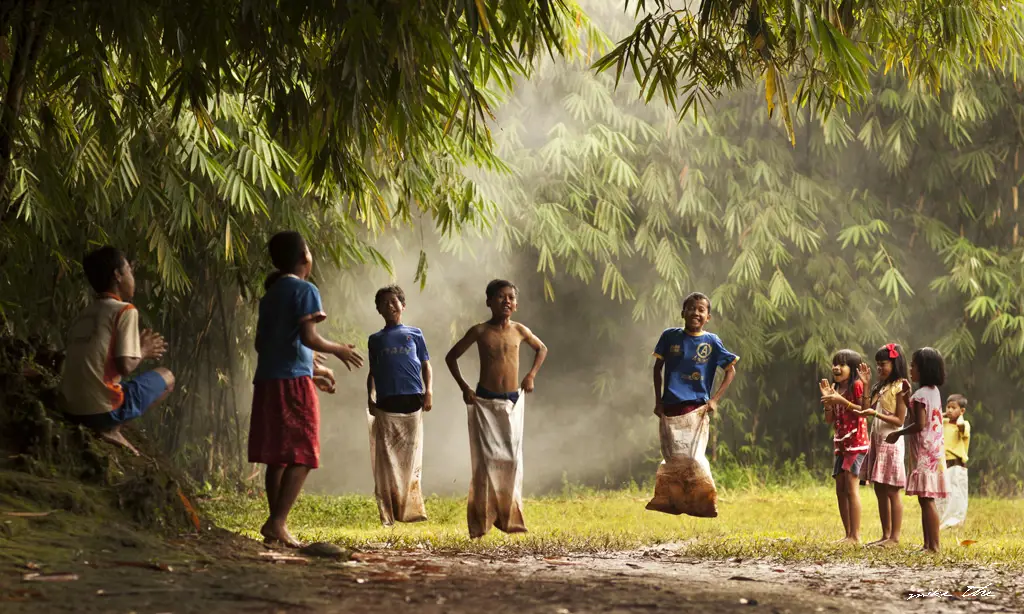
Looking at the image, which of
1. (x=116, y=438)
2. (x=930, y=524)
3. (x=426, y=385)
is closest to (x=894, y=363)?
(x=930, y=524)

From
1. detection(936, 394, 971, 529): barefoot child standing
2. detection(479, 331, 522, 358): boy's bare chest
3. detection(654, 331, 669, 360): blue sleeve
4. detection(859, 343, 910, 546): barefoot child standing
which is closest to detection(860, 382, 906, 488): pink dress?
detection(859, 343, 910, 546): barefoot child standing

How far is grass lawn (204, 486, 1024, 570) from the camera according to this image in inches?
252

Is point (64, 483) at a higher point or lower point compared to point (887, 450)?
lower

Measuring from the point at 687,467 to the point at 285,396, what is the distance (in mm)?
2874

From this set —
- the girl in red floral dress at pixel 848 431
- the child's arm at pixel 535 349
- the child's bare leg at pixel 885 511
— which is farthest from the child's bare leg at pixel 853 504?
the child's arm at pixel 535 349

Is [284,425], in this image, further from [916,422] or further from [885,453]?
[885,453]

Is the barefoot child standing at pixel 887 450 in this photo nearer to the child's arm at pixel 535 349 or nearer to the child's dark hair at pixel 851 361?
the child's dark hair at pixel 851 361

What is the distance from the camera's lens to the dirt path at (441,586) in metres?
3.80

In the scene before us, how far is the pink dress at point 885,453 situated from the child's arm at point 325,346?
10.9 ft

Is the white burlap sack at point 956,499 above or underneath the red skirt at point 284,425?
underneath

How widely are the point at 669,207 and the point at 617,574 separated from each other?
8.16 m

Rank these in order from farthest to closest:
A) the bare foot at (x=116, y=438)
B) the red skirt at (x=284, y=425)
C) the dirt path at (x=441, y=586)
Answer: the bare foot at (x=116, y=438) < the red skirt at (x=284, y=425) < the dirt path at (x=441, y=586)

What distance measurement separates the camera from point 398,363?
7355 millimetres

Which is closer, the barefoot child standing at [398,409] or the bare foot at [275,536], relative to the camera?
the bare foot at [275,536]
